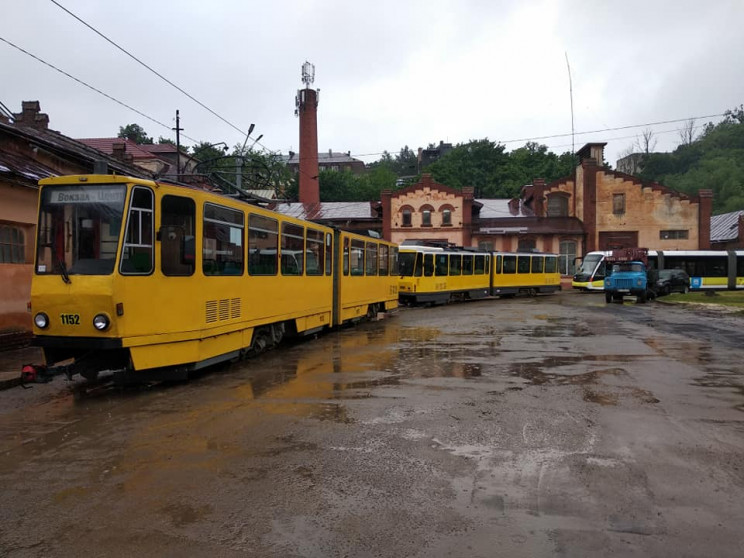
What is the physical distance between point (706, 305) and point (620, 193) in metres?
20.7

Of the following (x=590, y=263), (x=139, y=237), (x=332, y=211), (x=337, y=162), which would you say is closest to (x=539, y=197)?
(x=590, y=263)

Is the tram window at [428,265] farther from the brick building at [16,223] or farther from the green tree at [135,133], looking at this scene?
the green tree at [135,133]

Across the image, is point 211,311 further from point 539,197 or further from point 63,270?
point 539,197

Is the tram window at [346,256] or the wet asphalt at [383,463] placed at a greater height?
the tram window at [346,256]

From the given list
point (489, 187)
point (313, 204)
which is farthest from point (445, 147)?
point (313, 204)

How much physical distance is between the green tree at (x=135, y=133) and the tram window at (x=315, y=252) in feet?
240

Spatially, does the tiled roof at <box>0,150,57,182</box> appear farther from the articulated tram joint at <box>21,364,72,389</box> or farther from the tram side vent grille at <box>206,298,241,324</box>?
the tram side vent grille at <box>206,298,241,324</box>

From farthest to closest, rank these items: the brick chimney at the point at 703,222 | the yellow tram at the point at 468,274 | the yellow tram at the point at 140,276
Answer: the brick chimney at the point at 703,222 → the yellow tram at the point at 468,274 → the yellow tram at the point at 140,276

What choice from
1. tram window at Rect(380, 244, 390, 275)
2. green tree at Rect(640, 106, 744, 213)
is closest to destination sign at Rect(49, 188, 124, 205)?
tram window at Rect(380, 244, 390, 275)

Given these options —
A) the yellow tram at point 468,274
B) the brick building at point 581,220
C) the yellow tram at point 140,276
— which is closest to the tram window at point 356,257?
the yellow tram at point 140,276

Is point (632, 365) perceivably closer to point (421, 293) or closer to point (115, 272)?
point (115, 272)

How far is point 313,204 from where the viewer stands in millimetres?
49750

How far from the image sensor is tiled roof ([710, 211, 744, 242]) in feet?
160

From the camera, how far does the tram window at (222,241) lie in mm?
8695
